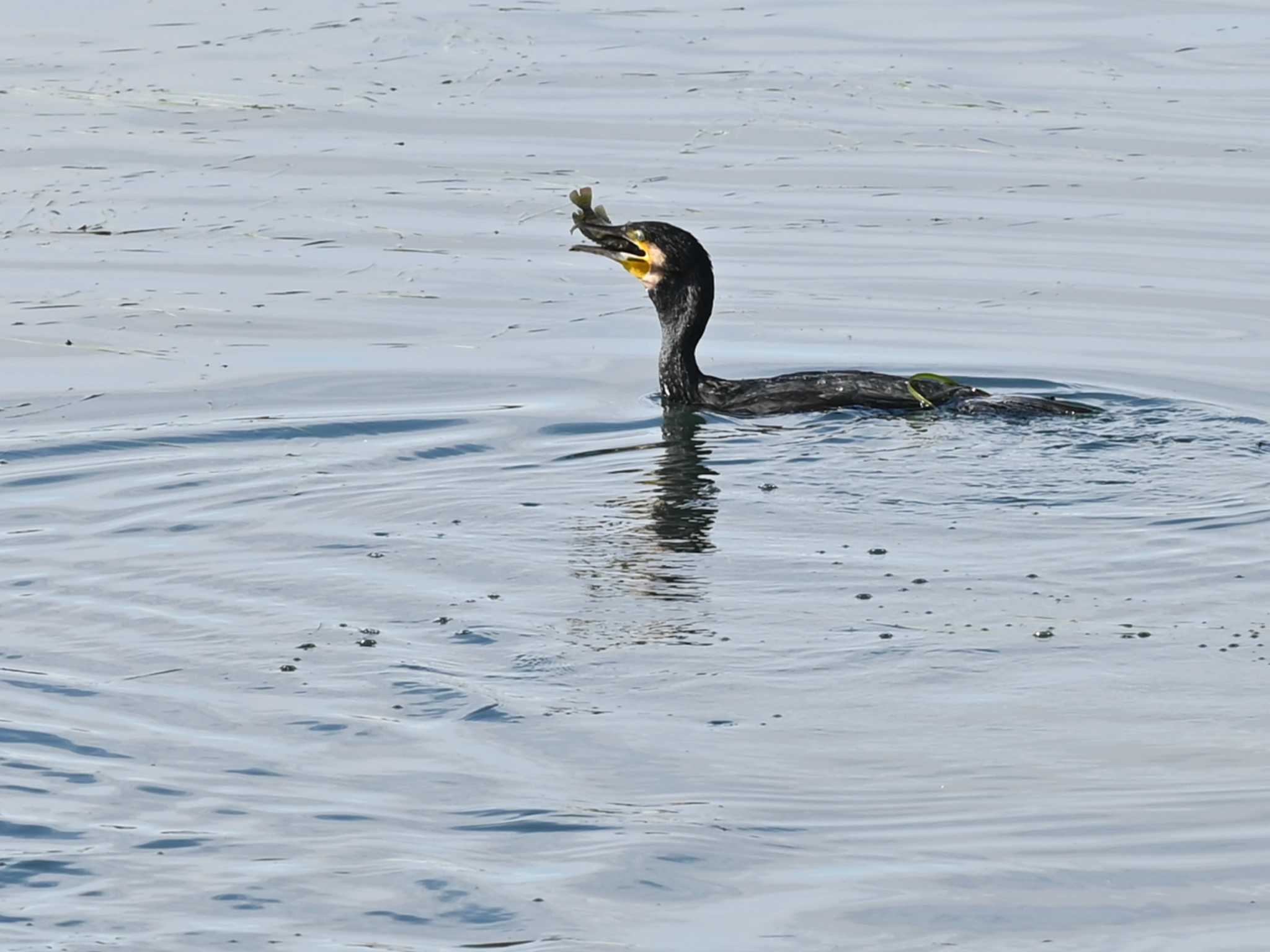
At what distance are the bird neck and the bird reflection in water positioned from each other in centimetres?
90

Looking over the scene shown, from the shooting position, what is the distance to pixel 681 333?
11875 millimetres

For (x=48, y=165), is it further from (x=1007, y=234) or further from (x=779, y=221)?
(x=1007, y=234)

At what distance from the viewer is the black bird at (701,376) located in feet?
36.3

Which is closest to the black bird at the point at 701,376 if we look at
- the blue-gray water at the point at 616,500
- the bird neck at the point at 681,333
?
the bird neck at the point at 681,333

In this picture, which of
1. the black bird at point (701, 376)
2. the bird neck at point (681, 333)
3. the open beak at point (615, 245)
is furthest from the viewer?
the open beak at point (615, 245)

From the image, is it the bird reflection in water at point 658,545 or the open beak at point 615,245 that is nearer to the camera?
the bird reflection in water at point 658,545

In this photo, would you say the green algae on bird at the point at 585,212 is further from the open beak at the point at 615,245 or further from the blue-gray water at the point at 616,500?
the blue-gray water at the point at 616,500

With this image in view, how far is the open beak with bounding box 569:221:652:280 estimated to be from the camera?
11922 millimetres

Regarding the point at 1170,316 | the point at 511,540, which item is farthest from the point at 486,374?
the point at 1170,316

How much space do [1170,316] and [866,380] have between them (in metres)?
3.10

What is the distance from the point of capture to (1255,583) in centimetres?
811

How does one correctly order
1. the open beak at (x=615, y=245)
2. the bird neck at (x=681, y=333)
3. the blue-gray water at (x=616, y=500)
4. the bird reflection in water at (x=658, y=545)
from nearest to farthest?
1. the blue-gray water at (x=616, y=500)
2. the bird reflection in water at (x=658, y=545)
3. the bird neck at (x=681, y=333)
4. the open beak at (x=615, y=245)

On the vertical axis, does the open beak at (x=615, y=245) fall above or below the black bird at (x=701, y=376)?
above

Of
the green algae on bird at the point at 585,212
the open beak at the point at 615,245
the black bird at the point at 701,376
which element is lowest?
the black bird at the point at 701,376
